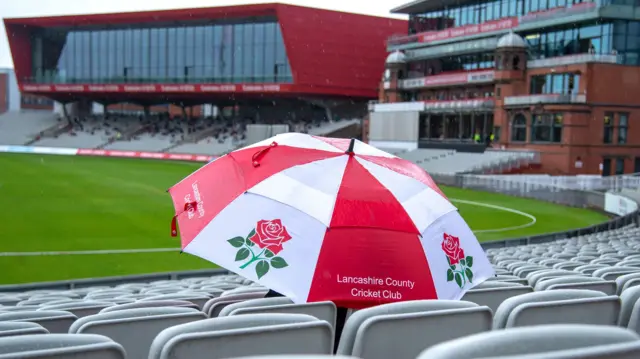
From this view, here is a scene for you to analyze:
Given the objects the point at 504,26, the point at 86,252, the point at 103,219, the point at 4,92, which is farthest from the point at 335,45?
the point at 4,92

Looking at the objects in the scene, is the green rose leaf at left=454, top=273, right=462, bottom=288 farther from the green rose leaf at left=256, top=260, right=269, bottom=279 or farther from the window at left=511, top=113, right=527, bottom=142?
the window at left=511, top=113, right=527, bottom=142

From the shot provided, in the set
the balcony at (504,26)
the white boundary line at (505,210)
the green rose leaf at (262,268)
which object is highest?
the balcony at (504,26)

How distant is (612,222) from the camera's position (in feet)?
79.7

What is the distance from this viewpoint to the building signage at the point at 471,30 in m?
62.6

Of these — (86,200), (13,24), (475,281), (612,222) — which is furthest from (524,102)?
(13,24)

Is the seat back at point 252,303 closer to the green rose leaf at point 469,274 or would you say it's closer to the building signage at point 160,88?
the green rose leaf at point 469,274

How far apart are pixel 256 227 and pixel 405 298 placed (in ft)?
3.80

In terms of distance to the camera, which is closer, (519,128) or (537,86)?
(537,86)

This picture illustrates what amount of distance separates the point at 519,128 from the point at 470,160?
570 cm

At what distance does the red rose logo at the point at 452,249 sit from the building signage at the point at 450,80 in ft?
190

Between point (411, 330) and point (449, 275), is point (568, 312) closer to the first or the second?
point (411, 330)

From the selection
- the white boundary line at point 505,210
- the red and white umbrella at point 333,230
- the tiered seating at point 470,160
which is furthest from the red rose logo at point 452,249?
the tiered seating at point 470,160

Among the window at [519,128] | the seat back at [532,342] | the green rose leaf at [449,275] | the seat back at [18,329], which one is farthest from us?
the window at [519,128]

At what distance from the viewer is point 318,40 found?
8119 centimetres
